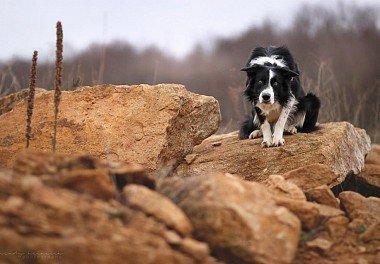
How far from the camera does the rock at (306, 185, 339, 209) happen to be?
11.6 ft

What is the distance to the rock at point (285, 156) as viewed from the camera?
533 cm

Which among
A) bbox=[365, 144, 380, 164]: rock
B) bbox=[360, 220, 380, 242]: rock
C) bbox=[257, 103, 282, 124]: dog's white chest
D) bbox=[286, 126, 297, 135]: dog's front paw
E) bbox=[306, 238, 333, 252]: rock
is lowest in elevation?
bbox=[365, 144, 380, 164]: rock

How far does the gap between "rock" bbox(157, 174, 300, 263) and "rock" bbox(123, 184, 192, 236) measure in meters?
0.10

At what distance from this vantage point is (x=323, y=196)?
357 cm

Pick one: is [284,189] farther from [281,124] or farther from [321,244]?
[281,124]

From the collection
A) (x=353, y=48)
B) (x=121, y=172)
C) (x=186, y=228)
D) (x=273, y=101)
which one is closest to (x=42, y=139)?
(x=273, y=101)

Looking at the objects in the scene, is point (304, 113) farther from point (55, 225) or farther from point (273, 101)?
point (55, 225)

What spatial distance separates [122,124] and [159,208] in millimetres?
2971

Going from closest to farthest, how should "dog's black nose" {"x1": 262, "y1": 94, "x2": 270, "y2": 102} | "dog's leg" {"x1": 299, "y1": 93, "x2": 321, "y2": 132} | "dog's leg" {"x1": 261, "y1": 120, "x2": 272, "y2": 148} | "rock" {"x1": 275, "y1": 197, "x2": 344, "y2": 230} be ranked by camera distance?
"rock" {"x1": 275, "y1": 197, "x2": 344, "y2": 230} < "dog's black nose" {"x1": 262, "y1": 94, "x2": 270, "y2": 102} < "dog's leg" {"x1": 261, "y1": 120, "x2": 272, "y2": 148} < "dog's leg" {"x1": 299, "y1": 93, "x2": 321, "y2": 132}

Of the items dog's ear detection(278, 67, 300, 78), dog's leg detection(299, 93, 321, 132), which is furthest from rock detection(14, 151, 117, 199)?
dog's leg detection(299, 93, 321, 132)

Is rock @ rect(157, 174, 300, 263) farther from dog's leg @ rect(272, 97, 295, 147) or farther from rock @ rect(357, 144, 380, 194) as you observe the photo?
rock @ rect(357, 144, 380, 194)

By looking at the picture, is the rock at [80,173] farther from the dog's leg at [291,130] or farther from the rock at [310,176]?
the dog's leg at [291,130]

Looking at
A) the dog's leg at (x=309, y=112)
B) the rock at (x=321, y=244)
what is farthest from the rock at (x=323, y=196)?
the dog's leg at (x=309, y=112)

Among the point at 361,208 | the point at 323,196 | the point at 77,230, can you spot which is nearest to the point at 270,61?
the point at 323,196
